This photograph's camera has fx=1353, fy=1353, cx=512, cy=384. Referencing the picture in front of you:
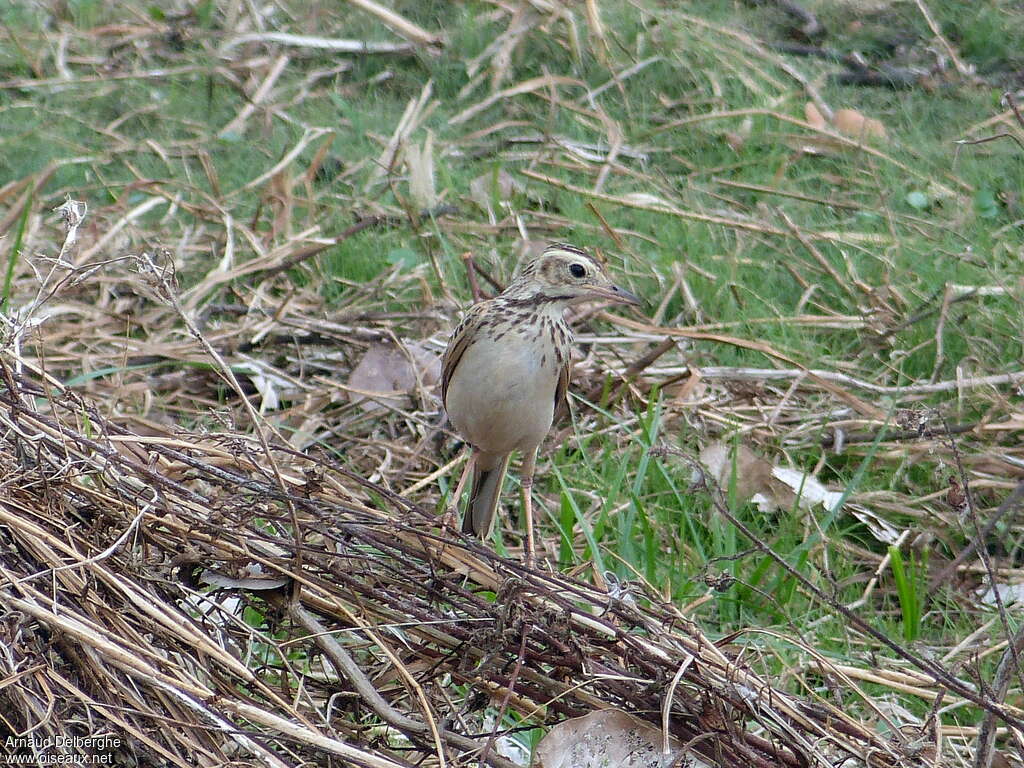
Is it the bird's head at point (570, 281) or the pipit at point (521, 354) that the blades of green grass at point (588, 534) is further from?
the bird's head at point (570, 281)

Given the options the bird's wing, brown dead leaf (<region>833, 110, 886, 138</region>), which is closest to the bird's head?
the bird's wing

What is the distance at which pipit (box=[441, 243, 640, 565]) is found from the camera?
4.59 metres

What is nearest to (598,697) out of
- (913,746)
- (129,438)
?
(913,746)

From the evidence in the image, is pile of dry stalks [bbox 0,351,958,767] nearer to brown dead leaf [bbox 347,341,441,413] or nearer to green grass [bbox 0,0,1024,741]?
green grass [bbox 0,0,1024,741]

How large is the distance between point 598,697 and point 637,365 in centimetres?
301

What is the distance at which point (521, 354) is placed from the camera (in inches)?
180

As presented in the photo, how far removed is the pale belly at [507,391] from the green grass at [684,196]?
1.02ft

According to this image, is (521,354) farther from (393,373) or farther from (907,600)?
(393,373)

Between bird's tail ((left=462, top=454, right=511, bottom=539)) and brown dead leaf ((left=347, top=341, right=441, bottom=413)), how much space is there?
1.14 meters

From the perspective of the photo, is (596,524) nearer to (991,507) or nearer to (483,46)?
(991,507)

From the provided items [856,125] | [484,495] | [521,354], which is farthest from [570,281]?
[856,125]

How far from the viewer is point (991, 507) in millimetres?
5355

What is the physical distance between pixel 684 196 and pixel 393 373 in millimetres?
2369

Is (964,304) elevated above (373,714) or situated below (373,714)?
below
